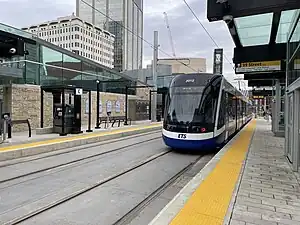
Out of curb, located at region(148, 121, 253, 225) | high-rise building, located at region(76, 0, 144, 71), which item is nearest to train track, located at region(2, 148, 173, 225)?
curb, located at region(148, 121, 253, 225)

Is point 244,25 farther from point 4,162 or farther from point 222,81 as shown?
point 4,162

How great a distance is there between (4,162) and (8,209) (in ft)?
15.4

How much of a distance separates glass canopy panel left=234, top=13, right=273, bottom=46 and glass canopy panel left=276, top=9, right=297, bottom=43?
Result: 1.20 feet

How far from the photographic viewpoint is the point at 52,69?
19766 mm

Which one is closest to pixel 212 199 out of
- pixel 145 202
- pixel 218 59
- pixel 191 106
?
pixel 145 202

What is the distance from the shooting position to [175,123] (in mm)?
10617

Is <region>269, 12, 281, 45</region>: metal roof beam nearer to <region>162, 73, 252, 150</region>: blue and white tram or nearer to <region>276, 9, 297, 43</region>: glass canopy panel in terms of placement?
<region>276, 9, 297, 43</region>: glass canopy panel

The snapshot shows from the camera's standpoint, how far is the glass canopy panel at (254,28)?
10039 millimetres

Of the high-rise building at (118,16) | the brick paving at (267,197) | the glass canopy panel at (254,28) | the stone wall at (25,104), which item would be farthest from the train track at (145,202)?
the stone wall at (25,104)

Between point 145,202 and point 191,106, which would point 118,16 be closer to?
point 191,106

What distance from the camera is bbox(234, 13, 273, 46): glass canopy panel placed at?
10.0m

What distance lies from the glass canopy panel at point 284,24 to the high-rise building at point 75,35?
13.5 metres

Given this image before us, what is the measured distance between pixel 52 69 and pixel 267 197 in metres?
17.7

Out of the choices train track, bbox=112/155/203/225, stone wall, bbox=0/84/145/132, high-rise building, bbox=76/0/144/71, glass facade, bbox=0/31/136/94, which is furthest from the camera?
glass facade, bbox=0/31/136/94
